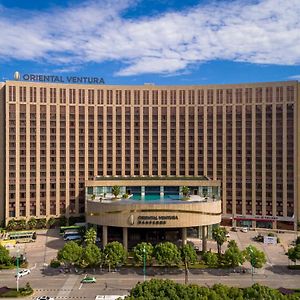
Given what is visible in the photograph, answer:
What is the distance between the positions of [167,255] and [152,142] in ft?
224

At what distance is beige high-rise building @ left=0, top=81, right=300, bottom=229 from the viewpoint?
453 ft

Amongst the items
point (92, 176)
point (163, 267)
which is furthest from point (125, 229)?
point (92, 176)

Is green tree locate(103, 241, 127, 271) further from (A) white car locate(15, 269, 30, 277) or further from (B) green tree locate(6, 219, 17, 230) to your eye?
(B) green tree locate(6, 219, 17, 230)

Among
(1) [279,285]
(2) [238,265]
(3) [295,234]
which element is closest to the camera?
(1) [279,285]

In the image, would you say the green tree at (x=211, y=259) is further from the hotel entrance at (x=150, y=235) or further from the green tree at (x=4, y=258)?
the green tree at (x=4, y=258)

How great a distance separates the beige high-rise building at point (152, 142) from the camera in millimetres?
138125

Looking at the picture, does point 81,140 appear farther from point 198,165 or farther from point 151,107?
point 198,165

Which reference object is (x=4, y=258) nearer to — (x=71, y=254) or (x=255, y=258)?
(x=71, y=254)

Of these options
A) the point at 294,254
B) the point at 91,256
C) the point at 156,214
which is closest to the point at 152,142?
the point at 156,214

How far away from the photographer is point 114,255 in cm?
8962

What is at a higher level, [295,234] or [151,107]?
[151,107]

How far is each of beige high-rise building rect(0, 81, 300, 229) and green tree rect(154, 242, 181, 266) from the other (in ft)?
197

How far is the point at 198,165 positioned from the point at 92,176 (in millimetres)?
42911

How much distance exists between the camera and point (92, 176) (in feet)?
485
